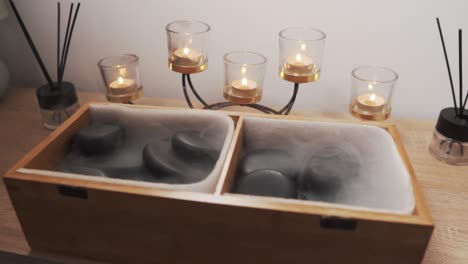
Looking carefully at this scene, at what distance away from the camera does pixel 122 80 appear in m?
0.84

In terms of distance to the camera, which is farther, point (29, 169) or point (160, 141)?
point (160, 141)

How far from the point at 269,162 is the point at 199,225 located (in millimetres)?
180

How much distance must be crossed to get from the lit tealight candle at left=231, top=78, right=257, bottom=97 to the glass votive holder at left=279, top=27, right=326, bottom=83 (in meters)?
0.07

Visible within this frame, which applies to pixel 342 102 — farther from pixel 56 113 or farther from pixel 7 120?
pixel 7 120

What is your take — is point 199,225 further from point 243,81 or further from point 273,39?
point 273,39

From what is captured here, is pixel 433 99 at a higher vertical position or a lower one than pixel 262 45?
lower

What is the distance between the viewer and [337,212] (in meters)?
0.46

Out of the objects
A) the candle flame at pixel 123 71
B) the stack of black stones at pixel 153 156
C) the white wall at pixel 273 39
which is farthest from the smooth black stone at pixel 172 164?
the white wall at pixel 273 39

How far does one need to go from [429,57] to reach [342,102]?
0.23 meters

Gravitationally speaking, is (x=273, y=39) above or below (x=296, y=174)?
above

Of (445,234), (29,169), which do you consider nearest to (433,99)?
(445,234)

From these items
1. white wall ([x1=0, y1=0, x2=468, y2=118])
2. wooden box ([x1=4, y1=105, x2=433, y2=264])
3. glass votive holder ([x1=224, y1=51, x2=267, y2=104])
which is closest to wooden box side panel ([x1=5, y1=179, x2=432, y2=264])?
wooden box ([x1=4, y1=105, x2=433, y2=264])

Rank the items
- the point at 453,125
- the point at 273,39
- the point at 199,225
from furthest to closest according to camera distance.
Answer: the point at 273,39 < the point at 453,125 < the point at 199,225

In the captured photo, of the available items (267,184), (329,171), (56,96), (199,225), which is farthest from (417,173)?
(56,96)
